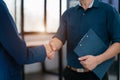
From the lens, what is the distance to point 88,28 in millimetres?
1636

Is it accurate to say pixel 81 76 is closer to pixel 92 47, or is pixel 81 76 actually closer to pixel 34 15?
pixel 92 47

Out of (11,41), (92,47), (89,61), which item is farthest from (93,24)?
(11,41)

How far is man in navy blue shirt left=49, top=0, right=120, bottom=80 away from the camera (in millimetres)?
1584

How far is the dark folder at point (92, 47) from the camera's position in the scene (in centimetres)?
158

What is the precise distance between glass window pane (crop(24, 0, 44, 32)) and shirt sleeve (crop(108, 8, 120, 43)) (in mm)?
1416

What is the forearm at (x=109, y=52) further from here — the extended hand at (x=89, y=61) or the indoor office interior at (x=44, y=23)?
the indoor office interior at (x=44, y=23)

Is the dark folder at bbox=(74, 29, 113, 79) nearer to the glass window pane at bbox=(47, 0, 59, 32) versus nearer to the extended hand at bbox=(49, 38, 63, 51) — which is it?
the extended hand at bbox=(49, 38, 63, 51)

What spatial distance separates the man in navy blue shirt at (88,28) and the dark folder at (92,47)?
4 cm

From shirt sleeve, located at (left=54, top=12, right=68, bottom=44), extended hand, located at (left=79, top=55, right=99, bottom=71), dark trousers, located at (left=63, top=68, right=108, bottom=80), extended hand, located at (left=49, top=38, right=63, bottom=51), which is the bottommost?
dark trousers, located at (left=63, top=68, right=108, bottom=80)

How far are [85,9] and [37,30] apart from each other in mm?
1393

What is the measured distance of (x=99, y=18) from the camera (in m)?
1.63

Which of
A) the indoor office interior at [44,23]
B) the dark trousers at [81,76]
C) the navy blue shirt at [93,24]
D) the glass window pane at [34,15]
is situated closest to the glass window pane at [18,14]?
the indoor office interior at [44,23]

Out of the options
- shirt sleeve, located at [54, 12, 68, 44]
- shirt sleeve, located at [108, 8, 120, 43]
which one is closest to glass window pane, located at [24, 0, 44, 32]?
shirt sleeve, located at [54, 12, 68, 44]

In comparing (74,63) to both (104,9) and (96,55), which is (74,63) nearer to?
(96,55)
